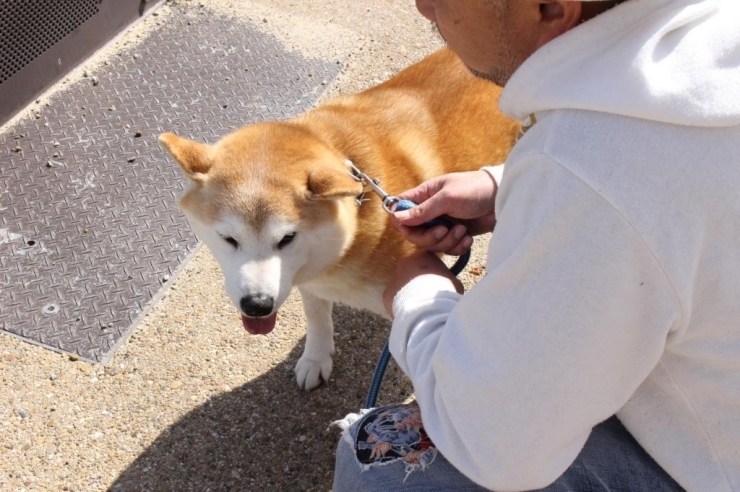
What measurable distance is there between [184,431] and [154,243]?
88 cm

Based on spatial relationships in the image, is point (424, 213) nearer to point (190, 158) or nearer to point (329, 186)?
point (329, 186)

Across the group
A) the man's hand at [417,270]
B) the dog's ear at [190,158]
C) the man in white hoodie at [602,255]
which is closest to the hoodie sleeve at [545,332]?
the man in white hoodie at [602,255]

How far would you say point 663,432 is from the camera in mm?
1303

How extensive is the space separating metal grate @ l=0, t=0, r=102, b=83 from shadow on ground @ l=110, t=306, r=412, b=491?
6.52 feet

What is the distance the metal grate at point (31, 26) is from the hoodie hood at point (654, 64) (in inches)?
120

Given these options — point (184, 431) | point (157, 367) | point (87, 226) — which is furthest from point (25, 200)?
point (184, 431)

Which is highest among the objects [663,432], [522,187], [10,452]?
[522,187]

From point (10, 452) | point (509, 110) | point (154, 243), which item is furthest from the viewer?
point (154, 243)

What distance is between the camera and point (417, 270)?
1.73 meters

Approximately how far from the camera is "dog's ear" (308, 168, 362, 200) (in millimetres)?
2150

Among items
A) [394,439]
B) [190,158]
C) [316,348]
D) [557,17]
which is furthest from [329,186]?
[557,17]

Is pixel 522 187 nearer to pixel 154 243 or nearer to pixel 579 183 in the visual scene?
pixel 579 183

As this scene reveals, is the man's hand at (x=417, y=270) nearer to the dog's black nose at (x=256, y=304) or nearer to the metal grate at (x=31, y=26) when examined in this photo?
the dog's black nose at (x=256, y=304)

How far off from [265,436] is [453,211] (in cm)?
108
